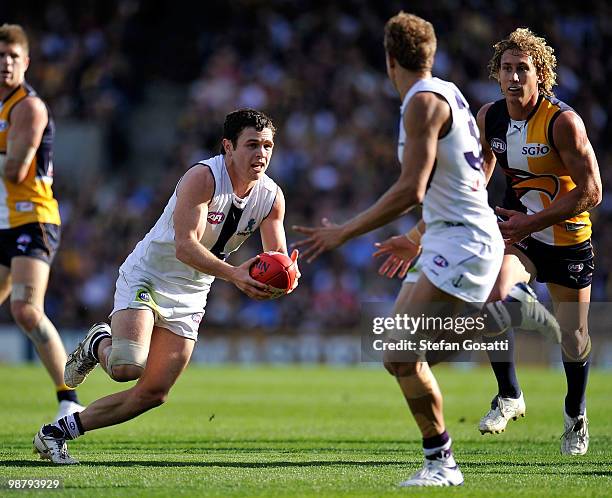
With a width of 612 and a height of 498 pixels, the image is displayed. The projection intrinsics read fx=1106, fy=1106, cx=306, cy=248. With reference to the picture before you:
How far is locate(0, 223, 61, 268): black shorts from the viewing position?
9.28 meters

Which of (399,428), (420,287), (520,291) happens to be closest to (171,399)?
(399,428)

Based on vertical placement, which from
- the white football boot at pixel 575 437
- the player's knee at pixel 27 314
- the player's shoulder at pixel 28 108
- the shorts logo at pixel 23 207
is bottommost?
the white football boot at pixel 575 437

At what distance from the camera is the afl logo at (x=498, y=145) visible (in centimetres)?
834

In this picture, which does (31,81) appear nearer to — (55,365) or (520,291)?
(55,365)

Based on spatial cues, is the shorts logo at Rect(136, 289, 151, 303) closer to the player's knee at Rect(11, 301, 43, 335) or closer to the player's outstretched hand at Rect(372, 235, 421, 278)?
the player's outstretched hand at Rect(372, 235, 421, 278)

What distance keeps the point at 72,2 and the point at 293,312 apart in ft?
35.1

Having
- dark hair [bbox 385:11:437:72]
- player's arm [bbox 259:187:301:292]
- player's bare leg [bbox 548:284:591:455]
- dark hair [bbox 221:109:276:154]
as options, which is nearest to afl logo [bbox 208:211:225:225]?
player's arm [bbox 259:187:301:292]

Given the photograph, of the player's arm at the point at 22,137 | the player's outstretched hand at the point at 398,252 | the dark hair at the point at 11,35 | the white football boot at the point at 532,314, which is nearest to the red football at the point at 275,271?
the player's outstretched hand at the point at 398,252

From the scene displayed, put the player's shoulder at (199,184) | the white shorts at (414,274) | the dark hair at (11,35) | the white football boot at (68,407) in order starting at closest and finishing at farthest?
the white shorts at (414,274), the player's shoulder at (199,184), the white football boot at (68,407), the dark hair at (11,35)

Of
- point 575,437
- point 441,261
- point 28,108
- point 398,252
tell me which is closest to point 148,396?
point 398,252

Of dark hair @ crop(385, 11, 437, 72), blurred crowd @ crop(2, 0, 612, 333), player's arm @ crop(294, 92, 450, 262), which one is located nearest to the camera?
player's arm @ crop(294, 92, 450, 262)

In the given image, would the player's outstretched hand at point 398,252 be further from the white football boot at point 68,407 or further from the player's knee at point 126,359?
the white football boot at point 68,407

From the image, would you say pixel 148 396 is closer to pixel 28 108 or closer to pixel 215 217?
pixel 215 217

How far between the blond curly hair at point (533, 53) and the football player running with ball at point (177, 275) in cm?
189
